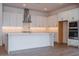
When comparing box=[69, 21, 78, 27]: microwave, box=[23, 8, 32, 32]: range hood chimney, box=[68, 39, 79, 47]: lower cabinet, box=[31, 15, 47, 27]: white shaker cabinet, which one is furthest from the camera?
box=[31, 15, 47, 27]: white shaker cabinet

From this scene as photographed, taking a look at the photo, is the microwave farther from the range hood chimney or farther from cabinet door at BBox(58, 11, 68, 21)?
the range hood chimney

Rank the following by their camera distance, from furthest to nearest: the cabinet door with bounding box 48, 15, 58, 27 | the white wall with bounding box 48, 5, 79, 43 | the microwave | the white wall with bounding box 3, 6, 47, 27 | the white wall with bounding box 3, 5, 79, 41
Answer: the cabinet door with bounding box 48, 15, 58, 27 < the white wall with bounding box 3, 6, 47, 27 < the white wall with bounding box 3, 5, 79, 41 < the white wall with bounding box 48, 5, 79, 43 < the microwave

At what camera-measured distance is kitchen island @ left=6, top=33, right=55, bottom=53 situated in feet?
18.3

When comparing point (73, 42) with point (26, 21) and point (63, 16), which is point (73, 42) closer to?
point (63, 16)

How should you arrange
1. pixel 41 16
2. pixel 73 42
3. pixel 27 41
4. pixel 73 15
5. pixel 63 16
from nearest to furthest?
pixel 27 41 → pixel 73 42 → pixel 73 15 → pixel 63 16 → pixel 41 16

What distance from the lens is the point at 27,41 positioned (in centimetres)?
625

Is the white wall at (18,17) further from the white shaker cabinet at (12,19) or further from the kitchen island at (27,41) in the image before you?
the kitchen island at (27,41)

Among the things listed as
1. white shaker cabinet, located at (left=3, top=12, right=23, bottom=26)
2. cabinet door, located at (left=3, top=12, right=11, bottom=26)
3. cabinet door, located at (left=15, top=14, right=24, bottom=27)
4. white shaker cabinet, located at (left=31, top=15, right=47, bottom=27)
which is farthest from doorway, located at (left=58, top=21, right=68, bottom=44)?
cabinet door, located at (left=3, top=12, right=11, bottom=26)

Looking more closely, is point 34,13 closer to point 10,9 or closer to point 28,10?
point 28,10

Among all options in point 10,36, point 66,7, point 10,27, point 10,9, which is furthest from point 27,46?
point 66,7

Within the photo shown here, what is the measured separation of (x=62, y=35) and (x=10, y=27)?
12.7 ft

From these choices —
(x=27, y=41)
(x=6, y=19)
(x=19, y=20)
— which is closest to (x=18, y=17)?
(x=19, y=20)

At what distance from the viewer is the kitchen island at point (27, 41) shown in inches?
219

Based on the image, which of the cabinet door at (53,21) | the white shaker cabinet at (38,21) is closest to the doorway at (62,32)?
the cabinet door at (53,21)
